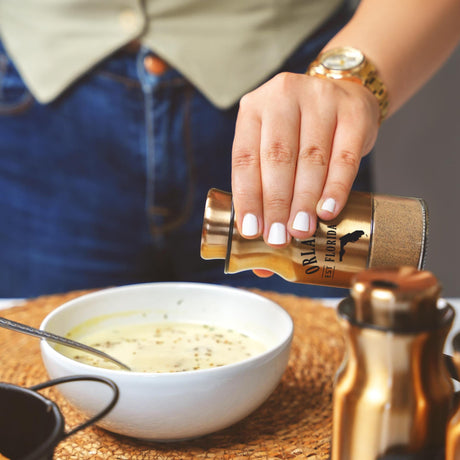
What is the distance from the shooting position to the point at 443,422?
0.45 meters

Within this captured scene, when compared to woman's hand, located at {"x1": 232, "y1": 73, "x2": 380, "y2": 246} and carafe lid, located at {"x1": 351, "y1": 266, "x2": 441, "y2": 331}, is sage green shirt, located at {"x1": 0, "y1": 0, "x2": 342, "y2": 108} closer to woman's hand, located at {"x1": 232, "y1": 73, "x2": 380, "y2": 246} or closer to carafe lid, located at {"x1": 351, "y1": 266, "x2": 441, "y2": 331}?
woman's hand, located at {"x1": 232, "y1": 73, "x2": 380, "y2": 246}

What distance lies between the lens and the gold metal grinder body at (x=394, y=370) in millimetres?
418

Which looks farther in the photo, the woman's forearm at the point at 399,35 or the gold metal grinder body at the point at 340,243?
the woman's forearm at the point at 399,35

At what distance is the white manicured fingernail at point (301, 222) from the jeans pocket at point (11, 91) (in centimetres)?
75

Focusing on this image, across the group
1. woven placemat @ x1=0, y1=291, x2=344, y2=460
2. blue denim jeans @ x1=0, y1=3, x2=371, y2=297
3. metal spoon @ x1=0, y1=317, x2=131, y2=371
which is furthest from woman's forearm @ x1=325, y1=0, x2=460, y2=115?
metal spoon @ x1=0, y1=317, x2=131, y2=371

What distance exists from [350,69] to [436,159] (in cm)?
176

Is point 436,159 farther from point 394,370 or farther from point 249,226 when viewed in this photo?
point 394,370

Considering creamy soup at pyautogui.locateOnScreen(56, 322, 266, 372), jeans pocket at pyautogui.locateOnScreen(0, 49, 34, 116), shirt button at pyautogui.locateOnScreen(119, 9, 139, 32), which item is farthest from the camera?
jeans pocket at pyautogui.locateOnScreen(0, 49, 34, 116)

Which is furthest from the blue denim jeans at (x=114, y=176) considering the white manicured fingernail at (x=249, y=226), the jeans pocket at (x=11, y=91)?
the white manicured fingernail at (x=249, y=226)

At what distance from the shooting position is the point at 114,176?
4.02 feet

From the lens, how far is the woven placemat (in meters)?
A: 0.67

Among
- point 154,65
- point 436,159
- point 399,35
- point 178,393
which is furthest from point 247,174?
point 436,159

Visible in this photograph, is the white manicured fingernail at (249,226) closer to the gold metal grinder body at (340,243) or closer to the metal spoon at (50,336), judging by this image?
the gold metal grinder body at (340,243)

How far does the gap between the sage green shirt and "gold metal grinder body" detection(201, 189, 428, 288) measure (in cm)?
52
